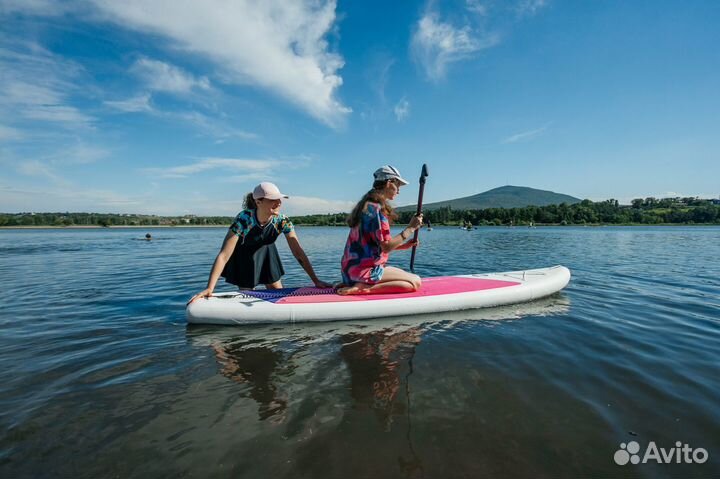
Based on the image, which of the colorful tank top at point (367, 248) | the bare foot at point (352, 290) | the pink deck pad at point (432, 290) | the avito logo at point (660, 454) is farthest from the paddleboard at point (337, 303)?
the avito logo at point (660, 454)

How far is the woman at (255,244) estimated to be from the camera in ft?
18.7

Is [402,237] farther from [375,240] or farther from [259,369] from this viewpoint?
[259,369]

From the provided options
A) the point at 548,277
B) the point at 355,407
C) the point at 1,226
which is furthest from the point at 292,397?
the point at 1,226

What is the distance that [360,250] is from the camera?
19.7ft

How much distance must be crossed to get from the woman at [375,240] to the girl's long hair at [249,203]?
71.7 inches

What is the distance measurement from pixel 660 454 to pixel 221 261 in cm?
585

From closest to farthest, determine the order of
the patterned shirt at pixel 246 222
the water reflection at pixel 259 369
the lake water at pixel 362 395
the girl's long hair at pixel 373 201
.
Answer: the lake water at pixel 362 395
the water reflection at pixel 259 369
the girl's long hair at pixel 373 201
the patterned shirt at pixel 246 222

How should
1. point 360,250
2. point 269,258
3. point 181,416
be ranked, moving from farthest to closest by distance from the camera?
point 269,258 → point 360,250 → point 181,416

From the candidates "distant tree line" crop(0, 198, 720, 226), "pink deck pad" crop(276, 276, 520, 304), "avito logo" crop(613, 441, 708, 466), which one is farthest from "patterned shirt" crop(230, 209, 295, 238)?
"distant tree line" crop(0, 198, 720, 226)

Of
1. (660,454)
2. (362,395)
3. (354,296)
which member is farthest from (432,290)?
(660,454)

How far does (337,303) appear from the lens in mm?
5949

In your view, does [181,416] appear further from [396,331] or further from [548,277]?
[548,277]

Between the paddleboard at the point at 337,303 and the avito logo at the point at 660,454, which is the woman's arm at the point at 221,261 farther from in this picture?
the avito logo at the point at 660,454

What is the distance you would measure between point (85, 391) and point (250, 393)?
1889mm
